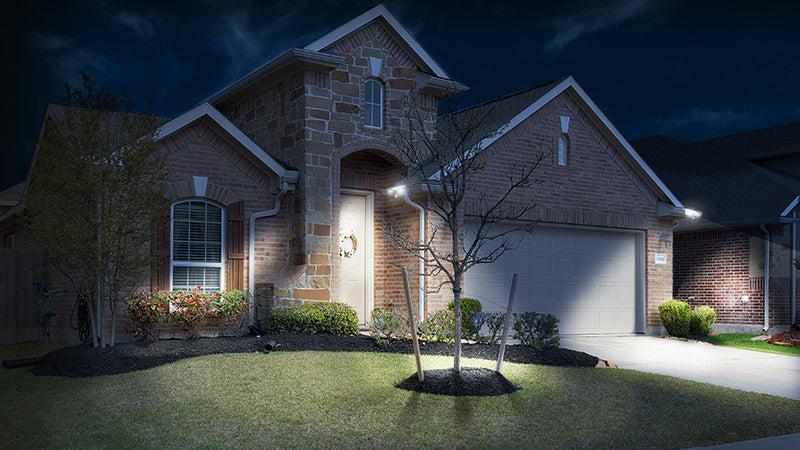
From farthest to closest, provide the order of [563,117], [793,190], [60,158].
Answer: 1. [793,190]
2. [563,117]
3. [60,158]

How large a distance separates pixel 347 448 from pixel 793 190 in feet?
62.5

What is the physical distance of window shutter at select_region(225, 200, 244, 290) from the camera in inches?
573

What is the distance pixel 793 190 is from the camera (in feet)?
72.6

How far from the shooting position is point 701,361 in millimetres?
14422

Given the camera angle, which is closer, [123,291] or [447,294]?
[123,291]

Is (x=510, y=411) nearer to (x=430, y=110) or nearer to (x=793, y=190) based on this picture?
(x=430, y=110)

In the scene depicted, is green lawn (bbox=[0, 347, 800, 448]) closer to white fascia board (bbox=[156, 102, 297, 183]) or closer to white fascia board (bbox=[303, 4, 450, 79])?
white fascia board (bbox=[156, 102, 297, 183])

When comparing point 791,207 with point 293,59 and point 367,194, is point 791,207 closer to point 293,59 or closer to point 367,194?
point 367,194

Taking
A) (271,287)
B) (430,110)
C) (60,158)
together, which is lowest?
(271,287)

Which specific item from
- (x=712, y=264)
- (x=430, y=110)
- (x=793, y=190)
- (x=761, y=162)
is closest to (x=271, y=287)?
(x=430, y=110)

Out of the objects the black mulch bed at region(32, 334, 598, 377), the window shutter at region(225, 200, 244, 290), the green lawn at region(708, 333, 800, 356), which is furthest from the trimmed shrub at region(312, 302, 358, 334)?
the green lawn at region(708, 333, 800, 356)

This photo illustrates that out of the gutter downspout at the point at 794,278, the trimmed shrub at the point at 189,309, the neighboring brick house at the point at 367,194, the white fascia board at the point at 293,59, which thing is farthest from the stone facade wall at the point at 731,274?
the trimmed shrub at the point at 189,309

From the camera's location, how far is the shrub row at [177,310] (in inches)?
508

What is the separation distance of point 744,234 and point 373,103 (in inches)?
457
